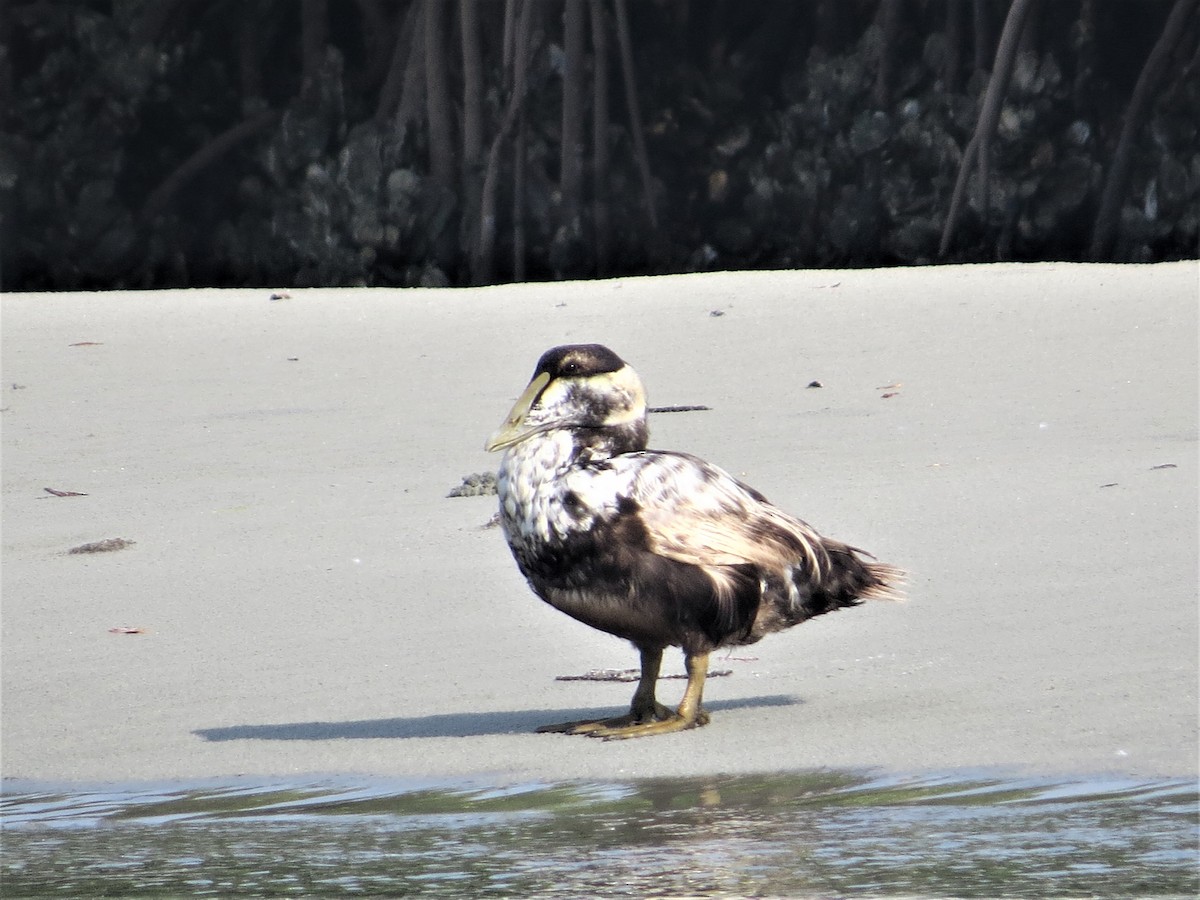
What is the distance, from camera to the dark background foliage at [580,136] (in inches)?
345

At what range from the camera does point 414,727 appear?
4414 millimetres

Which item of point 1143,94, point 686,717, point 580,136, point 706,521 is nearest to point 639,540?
point 706,521

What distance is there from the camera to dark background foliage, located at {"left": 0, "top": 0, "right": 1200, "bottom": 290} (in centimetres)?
877

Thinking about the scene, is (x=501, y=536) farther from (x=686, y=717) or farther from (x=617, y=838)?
(x=617, y=838)

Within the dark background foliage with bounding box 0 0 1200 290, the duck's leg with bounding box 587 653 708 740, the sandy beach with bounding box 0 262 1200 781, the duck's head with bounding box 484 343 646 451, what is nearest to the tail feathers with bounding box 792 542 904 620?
the sandy beach with bounding box 0 262 1200 781

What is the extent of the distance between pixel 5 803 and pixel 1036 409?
14.2ft

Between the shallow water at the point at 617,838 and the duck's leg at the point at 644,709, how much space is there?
1.30 ft

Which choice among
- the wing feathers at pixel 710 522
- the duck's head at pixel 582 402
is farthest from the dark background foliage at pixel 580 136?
the wing feathers at pixel 710 522

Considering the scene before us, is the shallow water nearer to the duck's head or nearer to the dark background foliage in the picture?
the duck's head

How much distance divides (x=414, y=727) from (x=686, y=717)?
1.85ft

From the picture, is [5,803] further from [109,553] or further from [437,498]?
[437,498]

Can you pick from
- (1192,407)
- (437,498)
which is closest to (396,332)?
(437,498)

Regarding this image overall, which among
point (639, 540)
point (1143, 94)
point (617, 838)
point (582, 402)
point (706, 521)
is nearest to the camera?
point (617, 838)

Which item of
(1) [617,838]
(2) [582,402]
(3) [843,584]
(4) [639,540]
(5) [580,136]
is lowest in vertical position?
(1) [617,838]
